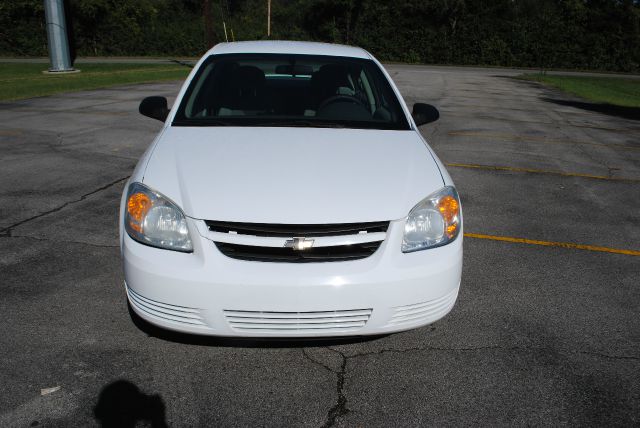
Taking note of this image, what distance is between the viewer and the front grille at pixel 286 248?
7.97 ft

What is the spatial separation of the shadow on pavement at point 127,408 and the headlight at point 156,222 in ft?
2.38

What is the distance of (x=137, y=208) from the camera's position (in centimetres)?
264

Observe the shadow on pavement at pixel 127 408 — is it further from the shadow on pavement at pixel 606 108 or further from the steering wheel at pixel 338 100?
the shadow on pavement at pixel 606 108

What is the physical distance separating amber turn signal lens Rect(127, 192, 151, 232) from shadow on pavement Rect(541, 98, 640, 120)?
14290 millimetres

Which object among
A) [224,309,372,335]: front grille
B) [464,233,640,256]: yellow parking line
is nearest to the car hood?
[224,309,372,335]: front grille

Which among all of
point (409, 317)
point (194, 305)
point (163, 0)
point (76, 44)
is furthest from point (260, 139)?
point (163, 0)

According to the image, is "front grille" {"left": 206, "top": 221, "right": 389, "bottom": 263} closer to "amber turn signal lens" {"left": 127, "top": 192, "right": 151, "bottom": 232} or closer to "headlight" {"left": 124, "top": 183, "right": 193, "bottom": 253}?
"headlight" {"left": 124, "top": 183, "right": 193, "bottom": 253}

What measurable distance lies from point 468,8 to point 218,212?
4422 centimetres

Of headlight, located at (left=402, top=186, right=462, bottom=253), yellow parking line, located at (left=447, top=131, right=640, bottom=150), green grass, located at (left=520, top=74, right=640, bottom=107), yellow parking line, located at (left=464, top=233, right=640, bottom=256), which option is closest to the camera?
headlight, located at (left=402, top=186, right=462, bottom=253)

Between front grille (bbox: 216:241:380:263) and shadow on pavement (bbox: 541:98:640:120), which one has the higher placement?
front grille (bbox: 216:241:380:263)

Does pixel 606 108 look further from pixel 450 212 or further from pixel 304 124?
pixel 450 212

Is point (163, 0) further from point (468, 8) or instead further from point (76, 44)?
point (468, 8)

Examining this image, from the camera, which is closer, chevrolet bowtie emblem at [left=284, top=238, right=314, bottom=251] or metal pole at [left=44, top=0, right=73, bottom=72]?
chevrolet bowtie emblem at [left=284, top=238, right=314, bottom=251]

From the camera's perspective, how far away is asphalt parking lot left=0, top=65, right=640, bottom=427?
2.48 metres
